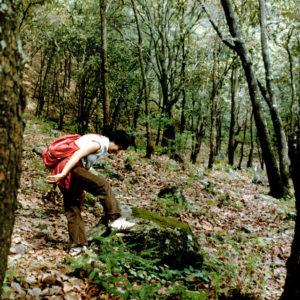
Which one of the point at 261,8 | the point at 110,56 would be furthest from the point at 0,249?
the point at 110,56

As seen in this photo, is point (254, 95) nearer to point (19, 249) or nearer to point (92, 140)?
point (92, 140)

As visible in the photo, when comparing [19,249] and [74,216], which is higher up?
[74,216]

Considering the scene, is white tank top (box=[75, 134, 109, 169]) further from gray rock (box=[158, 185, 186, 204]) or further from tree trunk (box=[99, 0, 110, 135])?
tree trunk (box=[99, 0, 110, 135])

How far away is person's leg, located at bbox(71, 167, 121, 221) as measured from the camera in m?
3.27

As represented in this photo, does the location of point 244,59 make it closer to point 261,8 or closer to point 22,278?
point 261,8

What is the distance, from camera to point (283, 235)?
5.54 m

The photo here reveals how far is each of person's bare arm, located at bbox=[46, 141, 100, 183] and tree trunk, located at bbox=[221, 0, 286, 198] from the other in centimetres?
650

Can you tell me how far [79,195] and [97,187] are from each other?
0.31 metres

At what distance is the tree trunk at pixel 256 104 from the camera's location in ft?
25.7

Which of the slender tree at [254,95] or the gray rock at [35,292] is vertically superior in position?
the slender tree at [254,95]

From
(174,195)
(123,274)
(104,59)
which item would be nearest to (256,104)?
(174,195)

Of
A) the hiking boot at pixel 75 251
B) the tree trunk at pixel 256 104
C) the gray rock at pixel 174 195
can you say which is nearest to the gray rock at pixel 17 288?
the hiking boot at pixel 75 251

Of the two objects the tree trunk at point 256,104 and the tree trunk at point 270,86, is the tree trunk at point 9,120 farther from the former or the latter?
the tree trunk at point 270,86

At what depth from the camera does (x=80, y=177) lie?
326 cm
